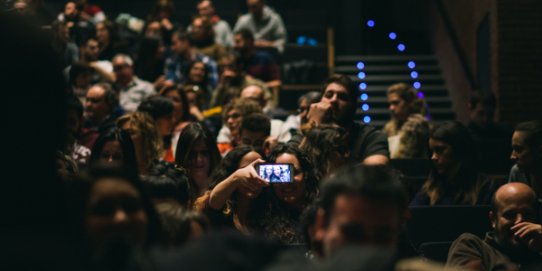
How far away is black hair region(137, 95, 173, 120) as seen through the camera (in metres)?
7.24

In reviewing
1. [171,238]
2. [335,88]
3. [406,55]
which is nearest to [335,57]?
[406,55]

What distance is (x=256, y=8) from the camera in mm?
12641

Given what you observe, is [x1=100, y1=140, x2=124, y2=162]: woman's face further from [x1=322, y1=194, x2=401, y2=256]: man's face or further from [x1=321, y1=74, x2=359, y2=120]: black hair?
[x1=322, y1=194, x2=401, y2=256]: man's face

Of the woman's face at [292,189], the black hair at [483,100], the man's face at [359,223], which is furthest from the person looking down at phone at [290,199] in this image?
the black hair at [483,100]

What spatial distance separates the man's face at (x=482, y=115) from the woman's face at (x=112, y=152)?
4.26m

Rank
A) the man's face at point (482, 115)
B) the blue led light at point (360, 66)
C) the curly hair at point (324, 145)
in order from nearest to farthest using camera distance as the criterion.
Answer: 1. the curly hair at point (324, 145)
2. the man's face at point (482, 115)
3. the blue led light at point (360, 66)

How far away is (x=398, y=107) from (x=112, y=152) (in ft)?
12.6

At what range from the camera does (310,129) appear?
19.4 ft

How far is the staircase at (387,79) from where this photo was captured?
12.7 m

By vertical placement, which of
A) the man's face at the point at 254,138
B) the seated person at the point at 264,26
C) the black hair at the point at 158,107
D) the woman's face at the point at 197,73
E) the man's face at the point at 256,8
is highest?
the man's face at the point at 256,8

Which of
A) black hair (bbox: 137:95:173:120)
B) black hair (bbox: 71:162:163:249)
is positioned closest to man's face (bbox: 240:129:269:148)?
black hair (bbox: 137:95:173:120)

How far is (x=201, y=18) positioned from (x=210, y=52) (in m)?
0.61

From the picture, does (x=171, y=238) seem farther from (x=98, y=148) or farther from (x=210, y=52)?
(x=210, y=52)

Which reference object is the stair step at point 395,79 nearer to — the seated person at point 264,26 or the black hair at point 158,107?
the seated person at point 264,26
